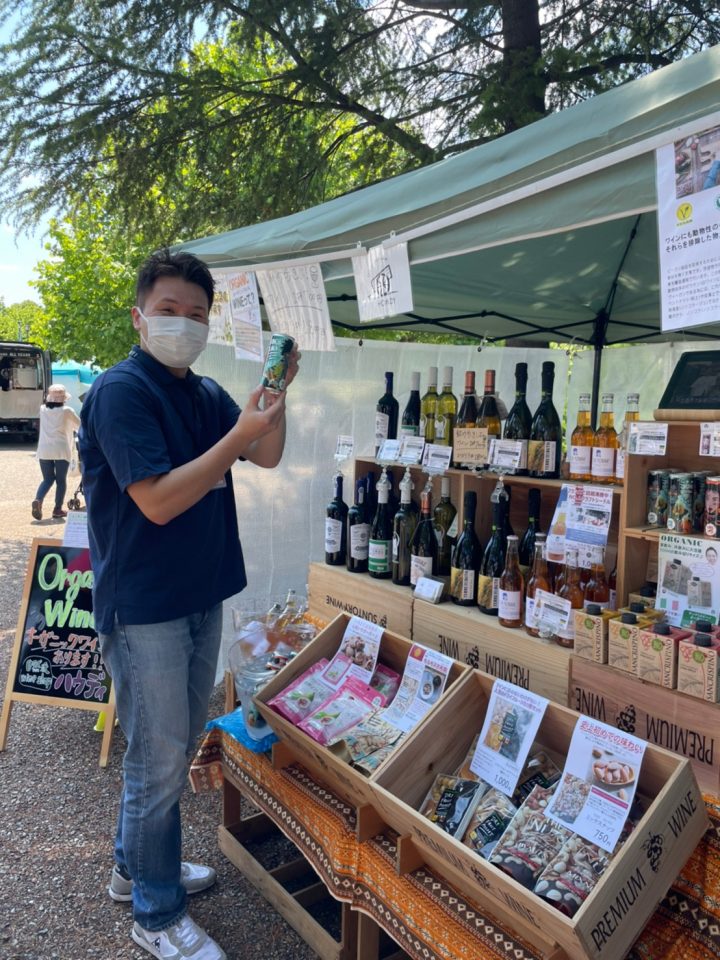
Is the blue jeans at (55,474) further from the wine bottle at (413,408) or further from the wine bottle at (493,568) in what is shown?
the wine bottle at (493,568)

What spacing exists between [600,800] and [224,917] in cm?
137

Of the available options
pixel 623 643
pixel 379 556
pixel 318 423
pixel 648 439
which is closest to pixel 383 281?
pixel 648 439

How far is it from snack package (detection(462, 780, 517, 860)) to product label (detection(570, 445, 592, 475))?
3.29 feet

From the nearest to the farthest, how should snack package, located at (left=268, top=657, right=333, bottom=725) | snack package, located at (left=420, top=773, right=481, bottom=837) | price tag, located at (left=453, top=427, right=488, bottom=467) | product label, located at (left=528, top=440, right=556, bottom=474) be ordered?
snack package, located at (left=420, top=773, right=481, bottom=837) → snack package, located at (left=268, top=657, right=333, bottom=725) → product label, located at (left=528, top=440, right=556, bottom=474) → price tag, located at (left=453, top=427, right=488, bottom=467)

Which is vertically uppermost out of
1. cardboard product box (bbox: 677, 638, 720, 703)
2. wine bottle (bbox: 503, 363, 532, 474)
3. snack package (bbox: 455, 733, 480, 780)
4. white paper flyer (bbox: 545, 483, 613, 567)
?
wine bottle (bbox: 503, 363, 532, 474)

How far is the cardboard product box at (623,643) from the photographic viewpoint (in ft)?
5.56

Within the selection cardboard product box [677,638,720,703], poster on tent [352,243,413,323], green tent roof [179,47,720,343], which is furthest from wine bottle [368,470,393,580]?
cardboard product box [677,638,720,703]

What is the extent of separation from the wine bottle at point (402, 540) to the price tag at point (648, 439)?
3.03 feet

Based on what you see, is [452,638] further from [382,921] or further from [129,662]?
[129,662]

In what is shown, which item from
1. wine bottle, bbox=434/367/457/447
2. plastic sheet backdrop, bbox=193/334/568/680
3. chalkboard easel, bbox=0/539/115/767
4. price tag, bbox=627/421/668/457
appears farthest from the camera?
plastic sheet backdrop, bbox=193/334/568/680

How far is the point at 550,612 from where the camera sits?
1.98m

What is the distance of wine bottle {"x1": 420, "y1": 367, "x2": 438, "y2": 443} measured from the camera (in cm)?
273

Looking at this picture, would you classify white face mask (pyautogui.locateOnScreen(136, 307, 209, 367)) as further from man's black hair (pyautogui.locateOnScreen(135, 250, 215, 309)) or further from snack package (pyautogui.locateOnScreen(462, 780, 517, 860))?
snack package (pyautogui.locateOnScreen(462, 780, 517, 860))

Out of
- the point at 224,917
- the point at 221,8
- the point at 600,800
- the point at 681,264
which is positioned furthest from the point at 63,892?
the point at 221,8
